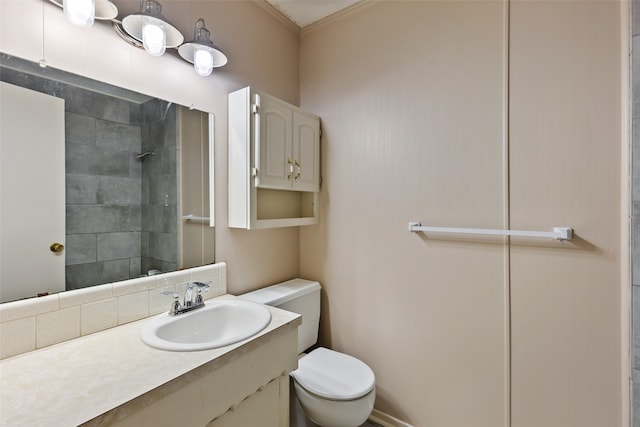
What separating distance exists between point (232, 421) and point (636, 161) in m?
1.67

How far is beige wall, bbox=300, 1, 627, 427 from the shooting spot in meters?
1.14

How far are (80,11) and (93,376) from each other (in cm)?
113

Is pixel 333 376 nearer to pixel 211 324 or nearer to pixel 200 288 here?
pixel 211 324

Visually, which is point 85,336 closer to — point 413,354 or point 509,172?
point 413,354

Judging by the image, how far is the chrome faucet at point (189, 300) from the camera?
46.9 inches

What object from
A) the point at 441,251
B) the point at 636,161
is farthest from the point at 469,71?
the point at 441,251

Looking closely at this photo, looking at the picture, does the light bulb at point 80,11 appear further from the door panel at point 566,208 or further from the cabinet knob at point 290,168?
the door panel at point 566,208

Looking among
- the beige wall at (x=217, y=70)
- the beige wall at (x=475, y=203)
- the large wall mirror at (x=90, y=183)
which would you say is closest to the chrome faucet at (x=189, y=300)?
the large wall mirror at (x=90, y=183)

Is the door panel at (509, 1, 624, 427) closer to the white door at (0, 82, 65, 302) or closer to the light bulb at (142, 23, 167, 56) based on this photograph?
the light bulb at (142, 23, 167, 56)

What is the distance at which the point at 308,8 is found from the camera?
5.76ft

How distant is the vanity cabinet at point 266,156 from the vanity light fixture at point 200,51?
0.19 meters

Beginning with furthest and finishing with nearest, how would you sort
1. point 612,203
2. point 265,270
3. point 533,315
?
point 265,270 → point 533,315 → point 612,203

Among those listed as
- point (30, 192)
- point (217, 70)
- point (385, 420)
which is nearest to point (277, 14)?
point (217, 70)

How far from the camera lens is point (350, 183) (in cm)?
178
